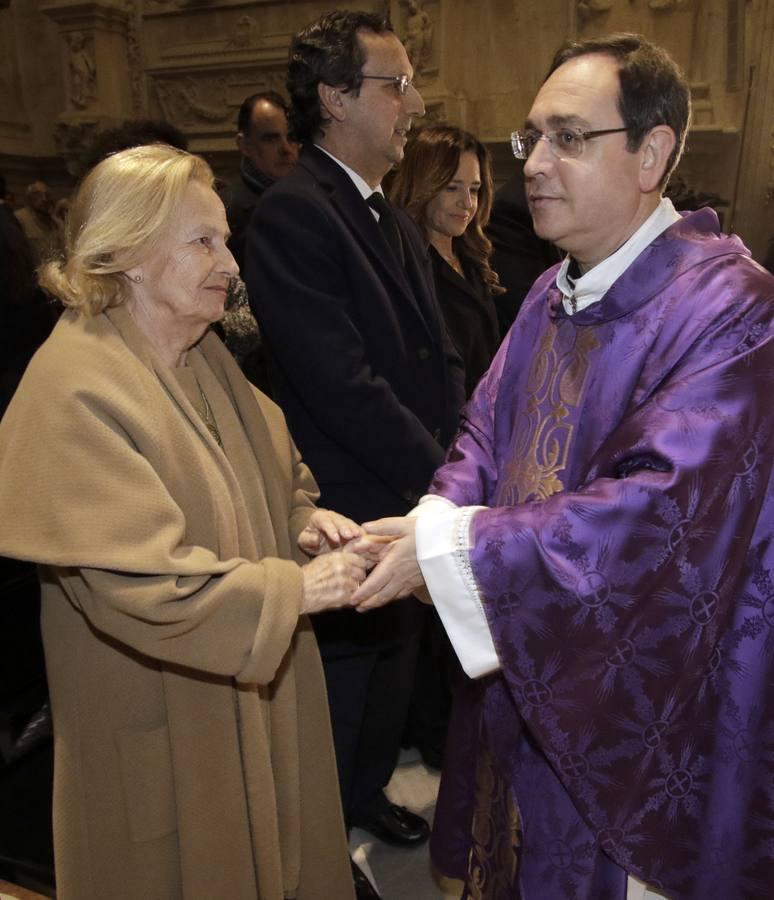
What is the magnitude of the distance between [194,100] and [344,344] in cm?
660

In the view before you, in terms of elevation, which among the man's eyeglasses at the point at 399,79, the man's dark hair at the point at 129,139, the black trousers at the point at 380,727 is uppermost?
the man's eyeglasses at the point at 399,79

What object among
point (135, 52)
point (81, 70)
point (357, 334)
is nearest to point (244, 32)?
point (135, 52)

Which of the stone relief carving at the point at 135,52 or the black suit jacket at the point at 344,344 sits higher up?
the stone relief carving at the point at 135,52

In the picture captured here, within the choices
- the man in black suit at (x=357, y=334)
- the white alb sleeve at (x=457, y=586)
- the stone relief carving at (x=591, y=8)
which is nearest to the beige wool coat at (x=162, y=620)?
the white alb sleeve at (x=457, y=586)

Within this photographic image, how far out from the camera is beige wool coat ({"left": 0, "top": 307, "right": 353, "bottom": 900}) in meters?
1.41

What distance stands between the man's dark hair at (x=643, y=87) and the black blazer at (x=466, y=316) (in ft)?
4.75

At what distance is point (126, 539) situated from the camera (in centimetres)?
138

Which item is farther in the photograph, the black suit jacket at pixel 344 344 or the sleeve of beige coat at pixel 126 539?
the black suit jacket at pixel 344 344

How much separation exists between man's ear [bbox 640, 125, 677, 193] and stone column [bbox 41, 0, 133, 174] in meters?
7.34

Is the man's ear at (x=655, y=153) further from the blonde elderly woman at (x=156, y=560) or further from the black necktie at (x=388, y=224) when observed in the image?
the black necktie at (x=388, y=224)

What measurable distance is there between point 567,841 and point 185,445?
3.16 ft

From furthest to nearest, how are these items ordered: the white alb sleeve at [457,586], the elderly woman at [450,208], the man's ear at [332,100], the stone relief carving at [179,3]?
the stone relief carving at [179,3] < the elderly woman at [450,208] < the man's ear at [332,100] < the white alb sleeve at [457,586]

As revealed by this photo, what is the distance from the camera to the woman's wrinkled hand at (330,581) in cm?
160

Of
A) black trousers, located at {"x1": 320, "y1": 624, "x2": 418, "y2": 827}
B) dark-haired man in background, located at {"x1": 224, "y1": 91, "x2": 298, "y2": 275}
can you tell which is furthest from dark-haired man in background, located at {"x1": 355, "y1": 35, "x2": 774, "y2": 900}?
dark-haired man in background, located at {"x1": 224, "y1": 91, "x2": 298, "y2": 275}
